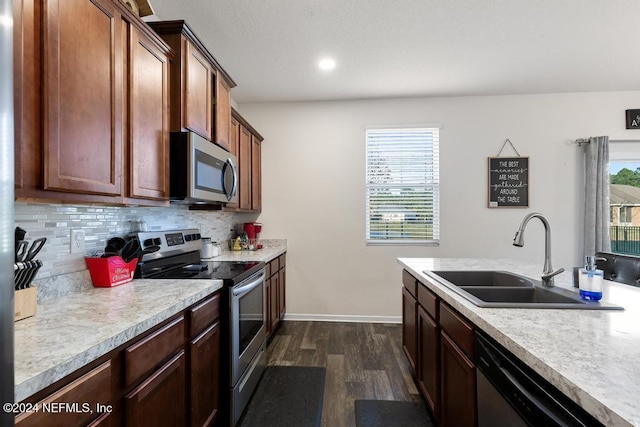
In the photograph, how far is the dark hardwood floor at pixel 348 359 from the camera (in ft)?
6.65

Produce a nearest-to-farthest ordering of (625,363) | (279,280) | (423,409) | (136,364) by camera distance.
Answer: (625,363), (136,364), (423,409), (279,280)

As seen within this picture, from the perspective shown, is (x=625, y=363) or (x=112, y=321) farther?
(x=112, y=321)

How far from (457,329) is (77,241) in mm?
1812

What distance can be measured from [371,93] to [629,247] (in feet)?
10.9

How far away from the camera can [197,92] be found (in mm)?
1858

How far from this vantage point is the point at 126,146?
1.33 meters

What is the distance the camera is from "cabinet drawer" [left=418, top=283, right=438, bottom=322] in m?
1.59

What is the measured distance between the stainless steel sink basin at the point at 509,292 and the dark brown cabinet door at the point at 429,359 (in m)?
0.28

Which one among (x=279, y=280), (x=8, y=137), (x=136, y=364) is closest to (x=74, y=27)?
(x=8, y=137)

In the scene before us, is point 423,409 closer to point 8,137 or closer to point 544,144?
point 8,137

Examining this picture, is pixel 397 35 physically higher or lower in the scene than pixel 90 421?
higher

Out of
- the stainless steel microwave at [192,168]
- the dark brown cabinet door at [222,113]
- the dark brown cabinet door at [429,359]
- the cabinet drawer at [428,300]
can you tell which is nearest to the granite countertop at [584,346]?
the cabinet drawer at [428,300]

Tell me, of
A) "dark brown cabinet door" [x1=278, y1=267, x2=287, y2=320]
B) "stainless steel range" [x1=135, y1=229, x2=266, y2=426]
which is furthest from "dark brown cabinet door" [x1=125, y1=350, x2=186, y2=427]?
"dark brown cabinet door" [x1=278, y1=267, x2=287, y2=320]

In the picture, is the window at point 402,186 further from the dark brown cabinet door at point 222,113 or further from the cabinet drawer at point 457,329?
the cabinet drawer at point 457,329
